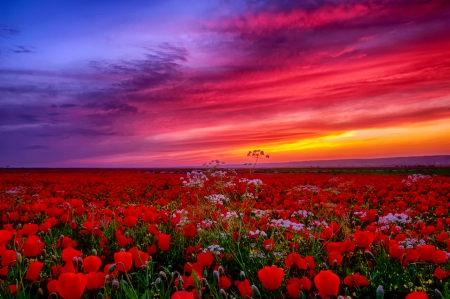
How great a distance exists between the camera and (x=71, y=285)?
7.55ft

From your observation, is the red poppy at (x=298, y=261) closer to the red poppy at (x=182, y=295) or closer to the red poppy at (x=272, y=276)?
the red poppy at (x=272, y=276)

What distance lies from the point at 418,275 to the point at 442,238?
1.53 metres

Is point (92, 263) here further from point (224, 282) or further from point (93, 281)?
point (224, 282)

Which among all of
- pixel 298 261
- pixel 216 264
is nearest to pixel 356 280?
pixel 298 261

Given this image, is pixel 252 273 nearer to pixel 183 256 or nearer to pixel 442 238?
pixel 183 256

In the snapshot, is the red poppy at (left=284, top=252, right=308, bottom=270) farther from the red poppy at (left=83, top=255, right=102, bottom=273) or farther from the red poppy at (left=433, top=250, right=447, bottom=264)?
the red poppy at (left=83, top=255, right=102, bottom=273)

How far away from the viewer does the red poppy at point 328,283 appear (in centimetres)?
248

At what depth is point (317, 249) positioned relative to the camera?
15.2 feet

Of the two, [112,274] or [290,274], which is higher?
[112,274]

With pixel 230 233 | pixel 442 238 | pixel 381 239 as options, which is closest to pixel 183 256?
pixel 230 233

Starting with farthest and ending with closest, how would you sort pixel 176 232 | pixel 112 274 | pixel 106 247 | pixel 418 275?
pixel 176 232
pixel 106 247
pixel 418 275
pixel 112 274

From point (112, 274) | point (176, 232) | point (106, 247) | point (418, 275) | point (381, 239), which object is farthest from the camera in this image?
point (176, 232)

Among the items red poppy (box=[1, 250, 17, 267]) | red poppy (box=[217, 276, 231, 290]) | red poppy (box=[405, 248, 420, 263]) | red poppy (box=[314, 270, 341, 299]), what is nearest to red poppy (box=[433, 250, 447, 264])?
red poppy (box=[405, 248, 420, 263])

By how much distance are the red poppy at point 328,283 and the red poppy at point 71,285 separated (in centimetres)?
156
